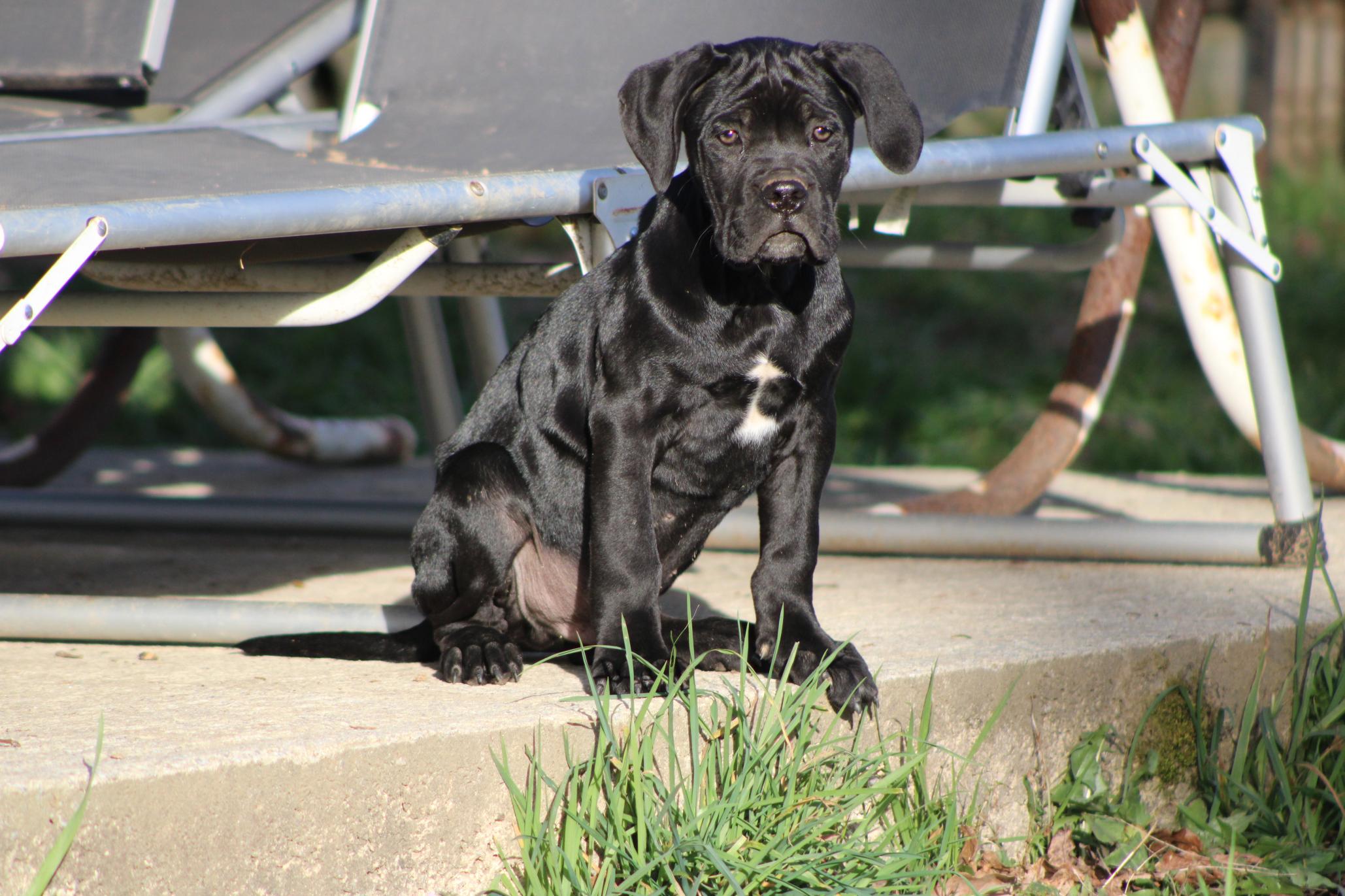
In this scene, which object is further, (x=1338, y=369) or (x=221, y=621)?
(x=1338, y=369)

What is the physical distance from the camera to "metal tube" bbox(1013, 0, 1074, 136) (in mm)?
2830

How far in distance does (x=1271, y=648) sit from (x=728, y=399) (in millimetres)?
1095

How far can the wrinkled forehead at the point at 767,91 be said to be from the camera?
83.8 inches

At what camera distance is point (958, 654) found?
222 centimetres

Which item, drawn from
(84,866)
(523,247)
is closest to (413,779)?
(84,866)

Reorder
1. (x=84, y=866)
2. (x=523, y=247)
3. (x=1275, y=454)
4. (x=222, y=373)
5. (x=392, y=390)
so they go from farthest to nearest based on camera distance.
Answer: (x=523, y=247) → (x=392, y=390) → (x=222, y=373) → (x=1275, y=454) → (x=84, y=866)

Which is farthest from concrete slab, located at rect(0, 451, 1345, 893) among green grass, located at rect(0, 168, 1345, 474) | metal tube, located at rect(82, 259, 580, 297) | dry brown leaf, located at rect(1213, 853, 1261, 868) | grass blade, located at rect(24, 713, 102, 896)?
green grass, located at rect(0, 168, 1345, 474)

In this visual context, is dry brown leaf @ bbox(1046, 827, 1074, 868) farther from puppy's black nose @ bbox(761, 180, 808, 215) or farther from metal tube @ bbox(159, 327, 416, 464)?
metal tube @ bbox(159, 327, 416, 464)

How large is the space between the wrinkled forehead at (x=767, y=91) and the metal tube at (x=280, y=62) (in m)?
1.95

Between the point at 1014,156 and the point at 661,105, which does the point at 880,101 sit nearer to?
the point at 661,105

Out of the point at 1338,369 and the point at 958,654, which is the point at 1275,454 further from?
the point at 1338,369

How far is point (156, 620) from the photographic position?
2377mm

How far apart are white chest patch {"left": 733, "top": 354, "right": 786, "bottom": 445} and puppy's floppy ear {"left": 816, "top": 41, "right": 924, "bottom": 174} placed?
36 centimetres

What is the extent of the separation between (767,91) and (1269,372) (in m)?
1.41
